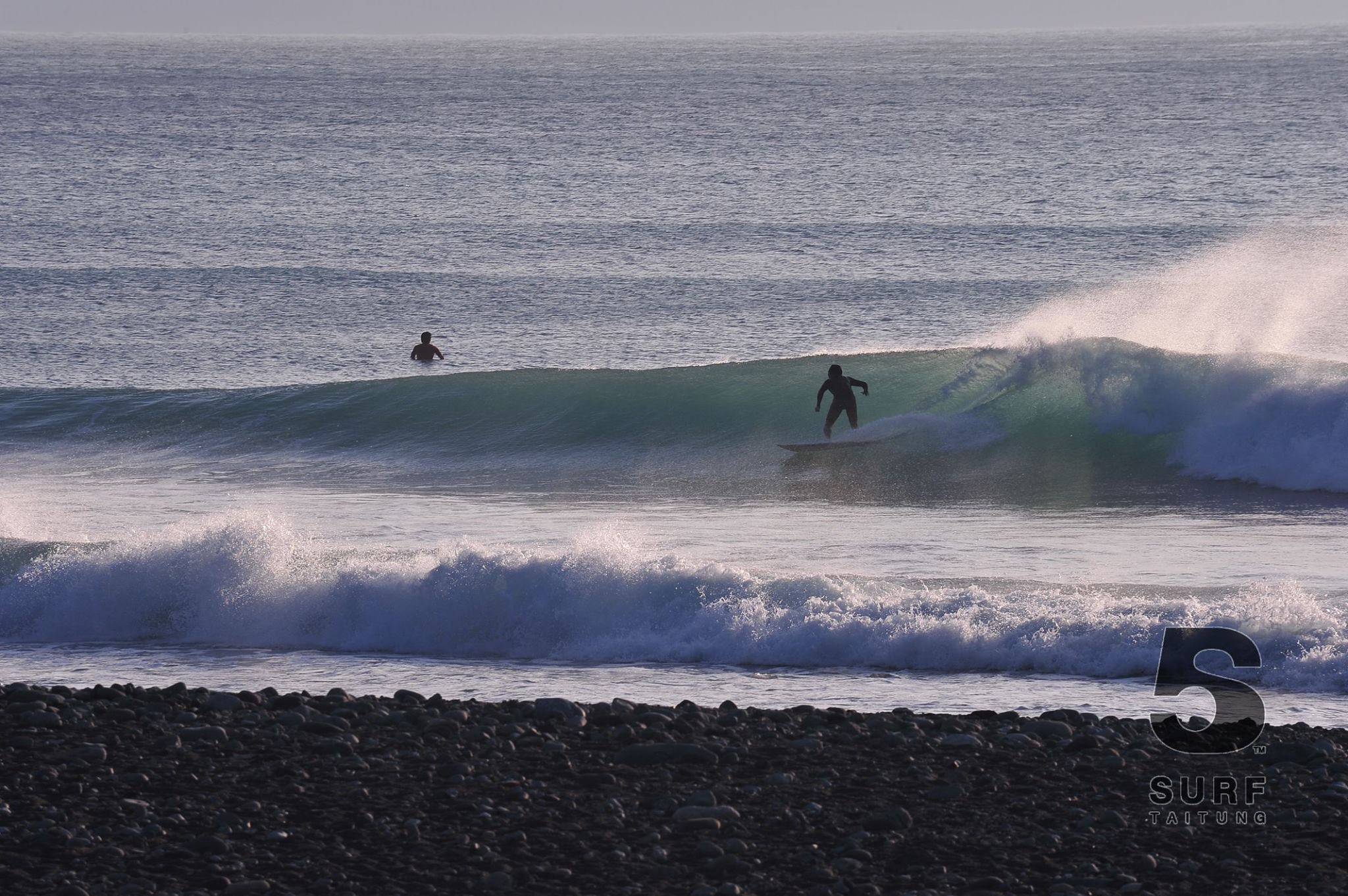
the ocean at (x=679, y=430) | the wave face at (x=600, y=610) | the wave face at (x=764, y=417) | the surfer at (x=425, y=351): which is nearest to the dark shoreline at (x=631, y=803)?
the ocean at (x=679, y=430)

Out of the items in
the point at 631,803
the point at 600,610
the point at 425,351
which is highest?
the point at 425,351

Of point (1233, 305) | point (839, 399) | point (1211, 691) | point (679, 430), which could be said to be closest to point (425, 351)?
point (679, 430)

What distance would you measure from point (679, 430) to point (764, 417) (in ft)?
3.85

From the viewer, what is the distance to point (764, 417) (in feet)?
68.6

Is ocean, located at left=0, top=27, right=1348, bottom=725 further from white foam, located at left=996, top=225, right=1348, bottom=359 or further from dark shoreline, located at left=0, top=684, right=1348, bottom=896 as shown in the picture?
dark shoreline, located at left=0, top=684, right=1348, bottom=896

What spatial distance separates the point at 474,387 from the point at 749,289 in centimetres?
1359

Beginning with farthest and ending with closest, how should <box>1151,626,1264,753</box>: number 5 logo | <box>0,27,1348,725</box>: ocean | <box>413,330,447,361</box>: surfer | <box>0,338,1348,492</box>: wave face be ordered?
1. <box>413,330,447,361</box>: surfer
2. <box>0,338,1348,492</box>: wave face
3. <box>0,27,1348,725</box>: ocean
4. <box>1151,626,1264,753</box>: number 5 logo

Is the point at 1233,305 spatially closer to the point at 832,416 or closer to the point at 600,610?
the point at 832,416

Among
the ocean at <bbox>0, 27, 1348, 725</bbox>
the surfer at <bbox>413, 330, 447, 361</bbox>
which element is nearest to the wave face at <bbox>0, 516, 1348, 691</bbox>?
the ocean at <bbox>0, 27, 1348, 725</bbox>

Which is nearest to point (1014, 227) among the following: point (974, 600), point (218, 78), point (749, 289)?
point (749, 289)

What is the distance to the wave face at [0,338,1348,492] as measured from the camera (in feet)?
57.1

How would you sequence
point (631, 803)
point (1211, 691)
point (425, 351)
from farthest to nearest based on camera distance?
point (425, 351) < point (1211, 691) < point (631, 803)

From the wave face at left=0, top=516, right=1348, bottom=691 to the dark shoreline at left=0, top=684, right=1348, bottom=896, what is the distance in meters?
1.74

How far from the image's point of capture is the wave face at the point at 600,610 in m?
9.73
